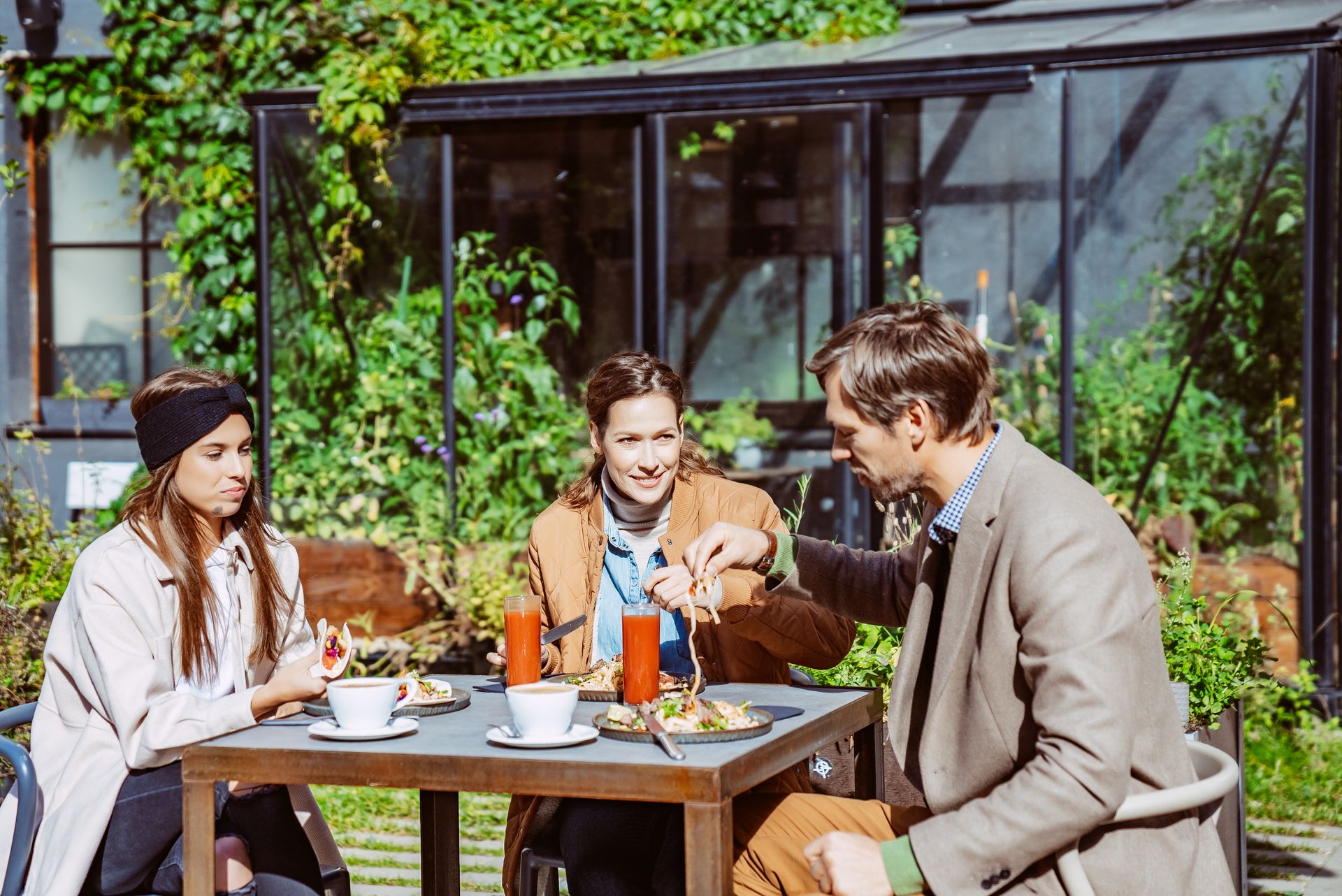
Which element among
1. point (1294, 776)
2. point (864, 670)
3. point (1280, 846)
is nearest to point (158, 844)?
point (864, 670)

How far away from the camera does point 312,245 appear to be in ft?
23.6

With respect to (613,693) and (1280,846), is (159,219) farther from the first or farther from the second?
(1280,846)

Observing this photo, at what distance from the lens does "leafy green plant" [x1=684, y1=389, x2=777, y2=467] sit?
7020 mm

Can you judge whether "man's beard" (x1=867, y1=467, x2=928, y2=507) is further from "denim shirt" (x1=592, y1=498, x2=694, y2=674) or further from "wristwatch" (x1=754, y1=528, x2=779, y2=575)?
"denim shirt" (x1=592, y1=498, x2=694, y2=674)

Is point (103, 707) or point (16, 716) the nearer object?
point (103, 707)

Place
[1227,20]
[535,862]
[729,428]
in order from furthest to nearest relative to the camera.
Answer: [729,428], [1227,20], [535,862]

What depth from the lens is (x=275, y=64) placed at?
738 cm

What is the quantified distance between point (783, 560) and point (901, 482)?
59 centimetres

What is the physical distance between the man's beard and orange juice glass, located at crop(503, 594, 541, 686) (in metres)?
0.77

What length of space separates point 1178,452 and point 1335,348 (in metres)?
0.82

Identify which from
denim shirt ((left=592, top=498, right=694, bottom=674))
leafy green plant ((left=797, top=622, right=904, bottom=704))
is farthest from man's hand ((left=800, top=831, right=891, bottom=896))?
leafy green plant ((left=797, top=622, right=904, bottom=704))

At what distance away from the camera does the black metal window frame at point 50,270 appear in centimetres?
801

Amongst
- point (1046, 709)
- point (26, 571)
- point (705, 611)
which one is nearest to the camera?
point (1046, 709)

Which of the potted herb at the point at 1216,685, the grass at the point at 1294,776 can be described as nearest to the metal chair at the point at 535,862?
the potted herb at the point at 1216,685
